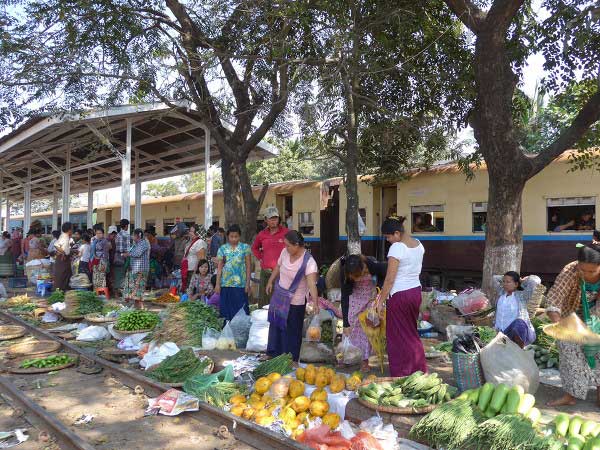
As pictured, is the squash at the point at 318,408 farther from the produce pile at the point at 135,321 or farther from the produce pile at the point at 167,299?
the produce pile at the point at 167,299

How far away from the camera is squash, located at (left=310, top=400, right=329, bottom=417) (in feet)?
13.8

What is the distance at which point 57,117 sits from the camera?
1149 cm

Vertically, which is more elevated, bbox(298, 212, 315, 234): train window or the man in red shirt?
bbox(298, 212, 315, 234): train window

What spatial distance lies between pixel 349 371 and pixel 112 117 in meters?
9.11

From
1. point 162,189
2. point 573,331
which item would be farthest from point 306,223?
point 162,189

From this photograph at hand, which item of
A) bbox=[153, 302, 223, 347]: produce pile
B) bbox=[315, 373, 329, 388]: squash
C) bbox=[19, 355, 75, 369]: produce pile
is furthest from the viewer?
bbox=[153, 302, 223, 347]: produce pile

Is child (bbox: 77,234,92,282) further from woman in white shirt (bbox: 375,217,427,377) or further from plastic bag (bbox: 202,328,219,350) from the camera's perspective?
woman in white shirt (bbox: 375,217,427,377)

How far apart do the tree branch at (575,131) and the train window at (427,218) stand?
3.54 metres

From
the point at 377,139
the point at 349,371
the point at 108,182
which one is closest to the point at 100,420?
the point at 349,371

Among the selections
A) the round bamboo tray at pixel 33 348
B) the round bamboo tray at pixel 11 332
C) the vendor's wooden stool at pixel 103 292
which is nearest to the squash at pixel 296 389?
the round bamboo tray at pixel 33 348

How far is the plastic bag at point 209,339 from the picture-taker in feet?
21.0

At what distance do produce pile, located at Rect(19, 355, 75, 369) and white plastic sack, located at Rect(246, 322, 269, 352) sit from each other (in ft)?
7.07

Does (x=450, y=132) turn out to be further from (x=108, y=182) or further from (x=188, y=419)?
(x=108, y=182)

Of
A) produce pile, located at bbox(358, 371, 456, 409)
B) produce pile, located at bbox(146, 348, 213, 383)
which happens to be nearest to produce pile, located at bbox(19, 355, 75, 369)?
produce pile, located at bbox(146, 348, 213, 383)
